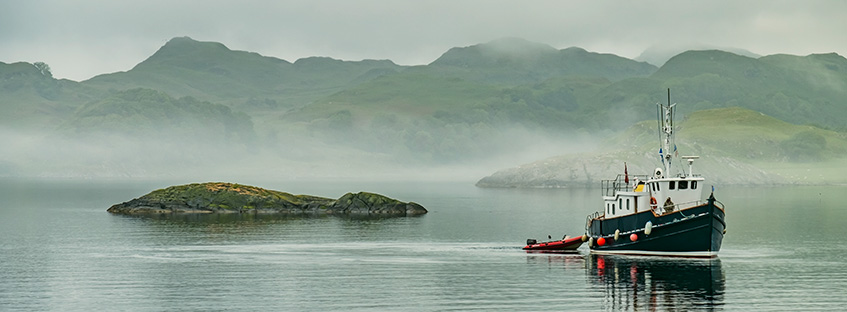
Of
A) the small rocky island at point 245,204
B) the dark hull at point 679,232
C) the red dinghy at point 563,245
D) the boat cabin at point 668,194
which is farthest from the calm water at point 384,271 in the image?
the small rocky island at point 245,204

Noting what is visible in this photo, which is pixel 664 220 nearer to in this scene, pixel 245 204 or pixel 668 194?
pixel 668 194

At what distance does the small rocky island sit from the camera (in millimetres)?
156875

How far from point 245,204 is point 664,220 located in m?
87.3

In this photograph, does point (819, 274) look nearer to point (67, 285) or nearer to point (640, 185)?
point (640, 185)

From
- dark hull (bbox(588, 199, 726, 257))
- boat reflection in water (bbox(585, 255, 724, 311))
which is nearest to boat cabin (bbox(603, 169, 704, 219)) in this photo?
dark hull (bbox(588, 199, 726, 257))

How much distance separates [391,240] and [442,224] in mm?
30335

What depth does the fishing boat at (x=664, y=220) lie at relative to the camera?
275ft

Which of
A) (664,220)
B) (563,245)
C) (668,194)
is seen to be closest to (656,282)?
(664,220)

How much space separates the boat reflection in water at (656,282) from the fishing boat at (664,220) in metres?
1.24

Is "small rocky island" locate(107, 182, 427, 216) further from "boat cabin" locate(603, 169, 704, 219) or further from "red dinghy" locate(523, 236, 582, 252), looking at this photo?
"boat cabin" locate(603, 169, 704, 219)

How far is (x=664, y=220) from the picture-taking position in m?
84.8

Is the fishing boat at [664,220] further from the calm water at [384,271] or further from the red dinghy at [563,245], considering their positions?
the red dinghy at [563,245]

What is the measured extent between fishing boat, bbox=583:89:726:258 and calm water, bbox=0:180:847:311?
221 cm

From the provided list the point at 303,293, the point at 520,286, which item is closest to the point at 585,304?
the point at 520,286
